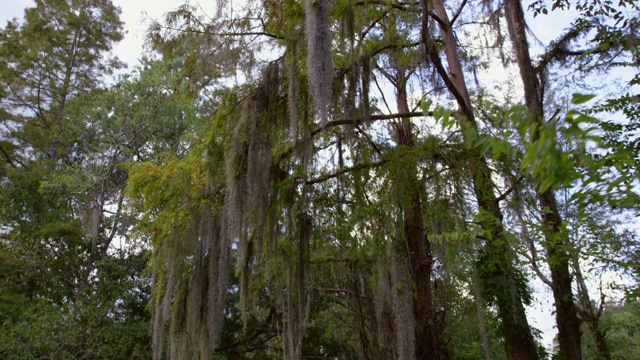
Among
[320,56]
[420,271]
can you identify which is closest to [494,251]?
[420,271]

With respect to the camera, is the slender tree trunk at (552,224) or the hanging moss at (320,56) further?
the slender tree trunk at (552,224)

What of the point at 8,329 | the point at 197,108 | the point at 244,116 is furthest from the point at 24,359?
the point at 244,116

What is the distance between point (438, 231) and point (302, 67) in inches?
77.2

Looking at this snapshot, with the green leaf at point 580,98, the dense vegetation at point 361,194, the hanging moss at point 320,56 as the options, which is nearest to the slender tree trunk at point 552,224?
the dense vegetation at point 361,194

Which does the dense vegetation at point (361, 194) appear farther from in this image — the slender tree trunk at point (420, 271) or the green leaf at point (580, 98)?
the green leaf at point (580, 98)

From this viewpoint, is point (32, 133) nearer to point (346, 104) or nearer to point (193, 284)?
point (193, 284)

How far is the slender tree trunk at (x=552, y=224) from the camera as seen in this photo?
4.79 m

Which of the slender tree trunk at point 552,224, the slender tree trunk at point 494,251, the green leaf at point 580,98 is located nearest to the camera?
the green leaf at point 580,98

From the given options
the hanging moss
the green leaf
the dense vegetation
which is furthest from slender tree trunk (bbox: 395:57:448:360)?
the green leaf

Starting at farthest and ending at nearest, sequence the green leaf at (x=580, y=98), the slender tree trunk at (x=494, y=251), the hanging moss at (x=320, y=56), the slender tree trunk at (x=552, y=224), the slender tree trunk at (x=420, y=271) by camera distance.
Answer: the slender tree trunk at (x=552, y=224)
the slender tree trunk at (x=420, y=271)
the slender tree trunk at (x=494, y=251)
the hanging moss at (x=320, y=56)
the green leaf at (x=580, y=98)

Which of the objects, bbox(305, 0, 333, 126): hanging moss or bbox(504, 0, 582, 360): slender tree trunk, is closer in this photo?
bbox(305, 0, 333, 126): hanging moss

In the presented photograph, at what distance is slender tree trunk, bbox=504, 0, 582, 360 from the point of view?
479 centimetres

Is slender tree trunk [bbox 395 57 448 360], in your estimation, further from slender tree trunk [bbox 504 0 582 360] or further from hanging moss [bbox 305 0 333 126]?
hanging moss [bbox 305 0 333 126]

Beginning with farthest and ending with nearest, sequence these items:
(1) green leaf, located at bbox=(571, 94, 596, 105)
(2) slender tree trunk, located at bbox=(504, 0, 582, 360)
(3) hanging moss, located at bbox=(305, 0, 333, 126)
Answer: (2) slender tree trunk, located at bbox=(504, 0, 582, 360)
(3) hanging moss, located at bbox=(305, 0, 333, 126)
(1) green leaf, located at bbox=(571, 94, 596, 105)
